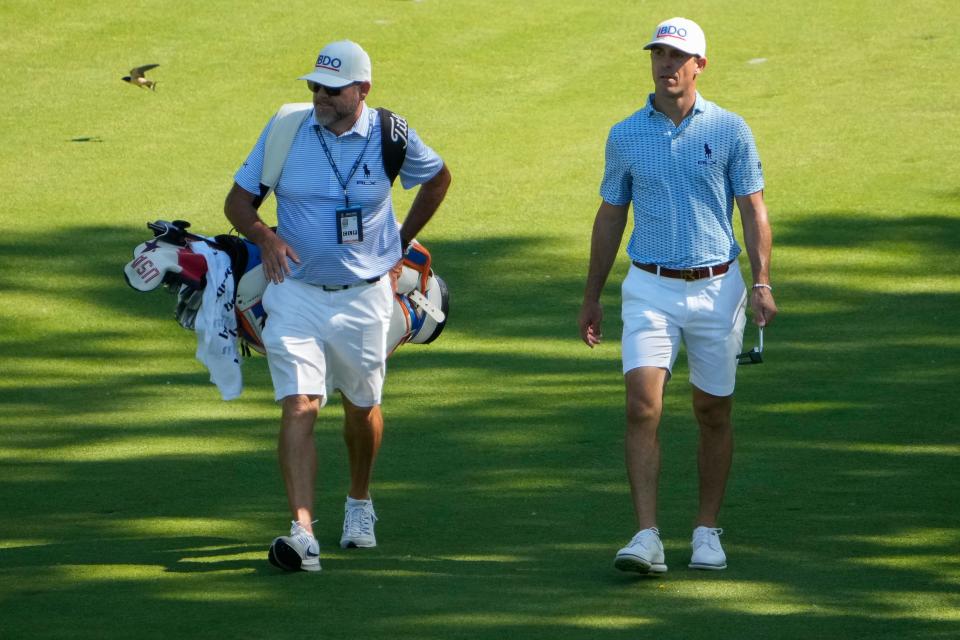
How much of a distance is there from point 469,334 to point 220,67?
7.40 meters

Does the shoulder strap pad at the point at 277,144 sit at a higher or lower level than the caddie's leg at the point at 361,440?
higher

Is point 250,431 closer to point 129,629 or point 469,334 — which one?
point 469,334

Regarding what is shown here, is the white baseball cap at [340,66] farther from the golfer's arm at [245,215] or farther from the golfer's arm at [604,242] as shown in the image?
the golfer's arm at [604,242]

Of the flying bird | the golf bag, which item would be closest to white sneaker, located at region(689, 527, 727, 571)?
the golf bag

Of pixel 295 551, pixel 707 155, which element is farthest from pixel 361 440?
pixel 707 155

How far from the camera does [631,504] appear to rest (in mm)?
7770

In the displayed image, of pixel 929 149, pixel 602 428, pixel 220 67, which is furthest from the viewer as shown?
pixel 220 67

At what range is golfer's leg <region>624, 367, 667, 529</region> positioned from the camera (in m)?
6.70

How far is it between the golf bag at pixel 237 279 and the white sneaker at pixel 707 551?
5.21ft

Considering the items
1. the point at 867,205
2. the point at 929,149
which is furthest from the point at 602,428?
the point at 929,149

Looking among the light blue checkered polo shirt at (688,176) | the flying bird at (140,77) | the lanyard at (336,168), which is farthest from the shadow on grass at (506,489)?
the flying bird at (140,77)

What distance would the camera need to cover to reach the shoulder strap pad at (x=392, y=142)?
279 inches

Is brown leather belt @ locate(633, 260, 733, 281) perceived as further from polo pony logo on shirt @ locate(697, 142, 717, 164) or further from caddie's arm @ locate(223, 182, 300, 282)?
caddie's arm @ locate(223, 182, 300, 282)

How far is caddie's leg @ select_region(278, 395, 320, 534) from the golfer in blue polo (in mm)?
1249
